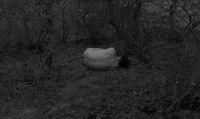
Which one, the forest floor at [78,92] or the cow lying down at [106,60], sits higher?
the cow lying down at [106,60]

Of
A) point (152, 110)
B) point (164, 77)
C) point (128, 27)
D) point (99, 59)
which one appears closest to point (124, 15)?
point (128, 27)

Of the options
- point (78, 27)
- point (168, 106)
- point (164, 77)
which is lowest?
point (168, 106)

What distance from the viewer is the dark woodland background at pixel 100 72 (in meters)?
4.51

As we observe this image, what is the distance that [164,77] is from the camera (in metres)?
4.91

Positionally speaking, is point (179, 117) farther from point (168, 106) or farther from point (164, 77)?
point (164, 77)

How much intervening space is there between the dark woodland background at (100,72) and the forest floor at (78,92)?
0.02 metres

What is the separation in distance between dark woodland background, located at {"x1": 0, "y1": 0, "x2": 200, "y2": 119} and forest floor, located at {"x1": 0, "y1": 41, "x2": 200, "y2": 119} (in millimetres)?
16

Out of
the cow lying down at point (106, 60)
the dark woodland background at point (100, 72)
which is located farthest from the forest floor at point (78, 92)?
the cow lying down at point (106, 60)

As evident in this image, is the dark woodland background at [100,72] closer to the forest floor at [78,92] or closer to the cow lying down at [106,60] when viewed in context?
the forest floor at [78,92]

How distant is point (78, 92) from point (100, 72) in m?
1.14

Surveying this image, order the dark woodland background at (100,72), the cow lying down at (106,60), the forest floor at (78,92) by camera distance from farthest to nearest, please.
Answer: the cow lying down at (106,60) → the forest floor at (78,92) → the dark woodland background at (100,72)

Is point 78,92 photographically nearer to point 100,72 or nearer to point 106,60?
point 100,72

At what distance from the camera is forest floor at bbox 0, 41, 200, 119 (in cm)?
461

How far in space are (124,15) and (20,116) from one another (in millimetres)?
3525
